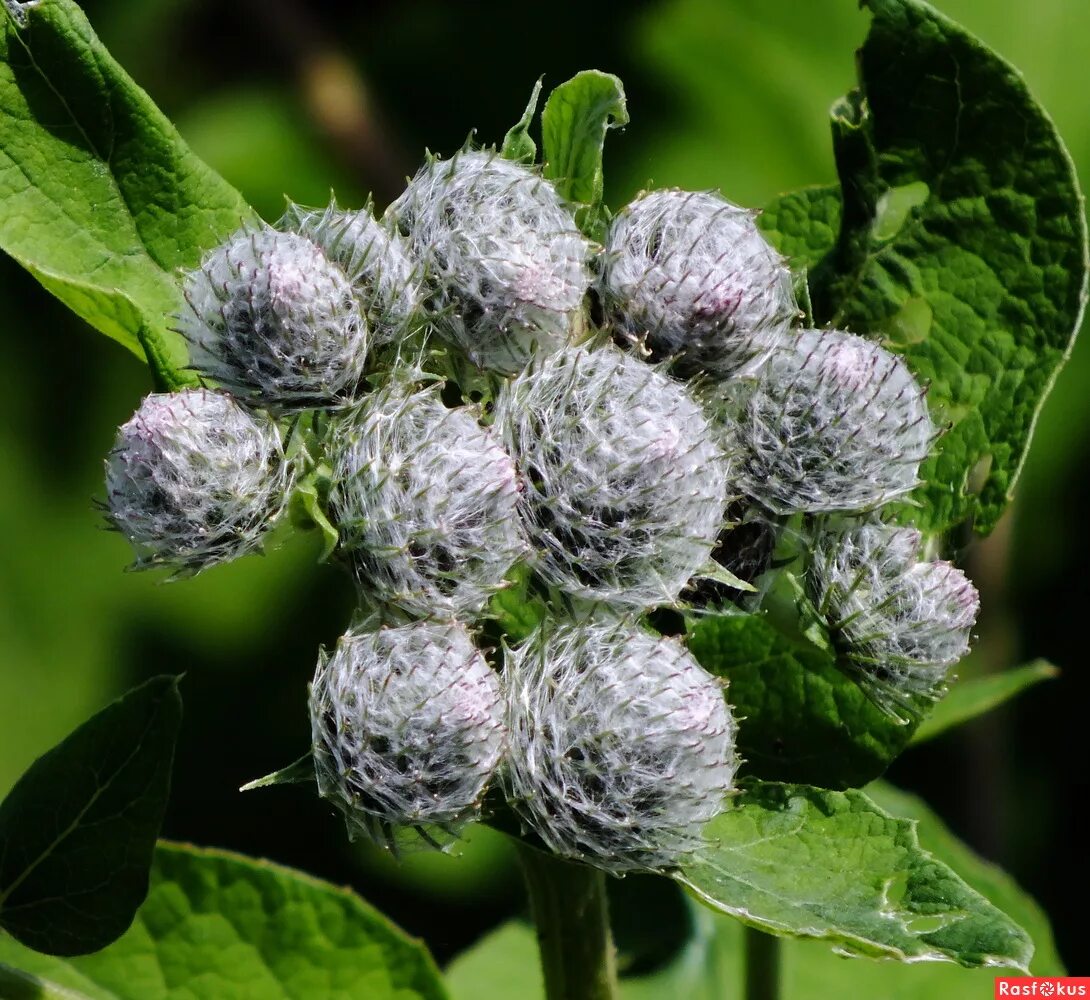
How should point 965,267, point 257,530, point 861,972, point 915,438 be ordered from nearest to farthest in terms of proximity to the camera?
point 257,530
point 915,438
point 965,267
point 861,972

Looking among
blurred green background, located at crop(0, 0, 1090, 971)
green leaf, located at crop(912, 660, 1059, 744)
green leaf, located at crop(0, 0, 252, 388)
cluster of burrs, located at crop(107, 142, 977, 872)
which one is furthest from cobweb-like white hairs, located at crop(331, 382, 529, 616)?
blurred green background, located at crop(0, 0, 1090, 971)

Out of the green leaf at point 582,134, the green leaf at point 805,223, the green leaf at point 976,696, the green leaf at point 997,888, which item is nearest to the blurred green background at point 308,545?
the green leaf at point 997,888

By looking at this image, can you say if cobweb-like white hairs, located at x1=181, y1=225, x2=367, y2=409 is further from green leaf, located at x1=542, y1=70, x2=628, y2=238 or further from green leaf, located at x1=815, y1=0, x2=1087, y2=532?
green leaf, located at x1=815, y1=0, x2=1087, y2=532

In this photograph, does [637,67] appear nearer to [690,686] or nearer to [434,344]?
[434,344]

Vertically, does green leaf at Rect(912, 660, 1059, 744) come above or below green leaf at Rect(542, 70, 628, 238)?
below

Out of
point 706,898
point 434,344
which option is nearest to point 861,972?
point 706,898

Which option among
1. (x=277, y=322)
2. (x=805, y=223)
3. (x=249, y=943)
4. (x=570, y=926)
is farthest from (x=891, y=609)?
(x=249, y=943)
